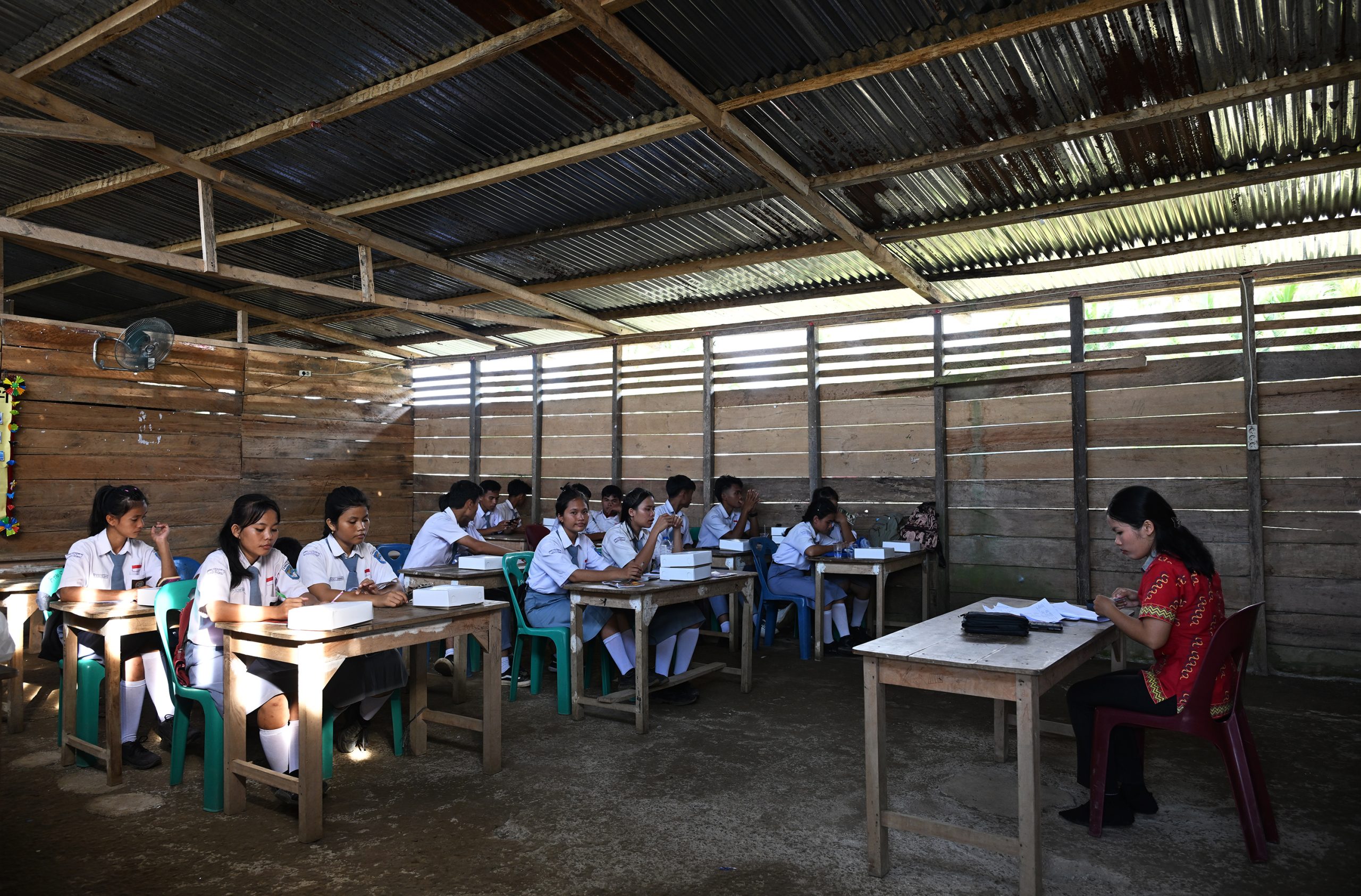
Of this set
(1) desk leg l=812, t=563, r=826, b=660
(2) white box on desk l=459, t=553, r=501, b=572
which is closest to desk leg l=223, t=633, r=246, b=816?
(2) white box on desk l=459, t=553, r=501, b=572

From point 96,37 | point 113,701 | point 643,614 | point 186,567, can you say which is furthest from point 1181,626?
point 96,37

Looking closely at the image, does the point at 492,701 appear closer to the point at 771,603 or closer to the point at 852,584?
the point at 771,603

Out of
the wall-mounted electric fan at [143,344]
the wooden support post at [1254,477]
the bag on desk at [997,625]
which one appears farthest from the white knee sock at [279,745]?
the wooden support post at [1254,477]

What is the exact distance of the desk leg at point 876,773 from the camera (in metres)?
3.05

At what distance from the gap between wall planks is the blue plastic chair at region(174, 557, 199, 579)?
125 inches

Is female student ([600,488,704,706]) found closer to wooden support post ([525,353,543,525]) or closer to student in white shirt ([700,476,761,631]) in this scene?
student in white shirt ([700,476,761,631])

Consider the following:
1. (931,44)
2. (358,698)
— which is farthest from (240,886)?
(931,44)

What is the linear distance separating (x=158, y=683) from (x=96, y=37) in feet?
11.0

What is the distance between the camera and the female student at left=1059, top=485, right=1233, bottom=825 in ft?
10.3

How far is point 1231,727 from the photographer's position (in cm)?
315

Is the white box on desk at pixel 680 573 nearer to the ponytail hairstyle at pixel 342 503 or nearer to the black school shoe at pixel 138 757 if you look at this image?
the ponytail hairstyle at pixel 342 503

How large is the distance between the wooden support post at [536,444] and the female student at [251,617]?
5873 mm

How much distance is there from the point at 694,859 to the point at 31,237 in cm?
613

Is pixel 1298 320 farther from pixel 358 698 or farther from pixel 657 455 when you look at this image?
pixel 358 698
